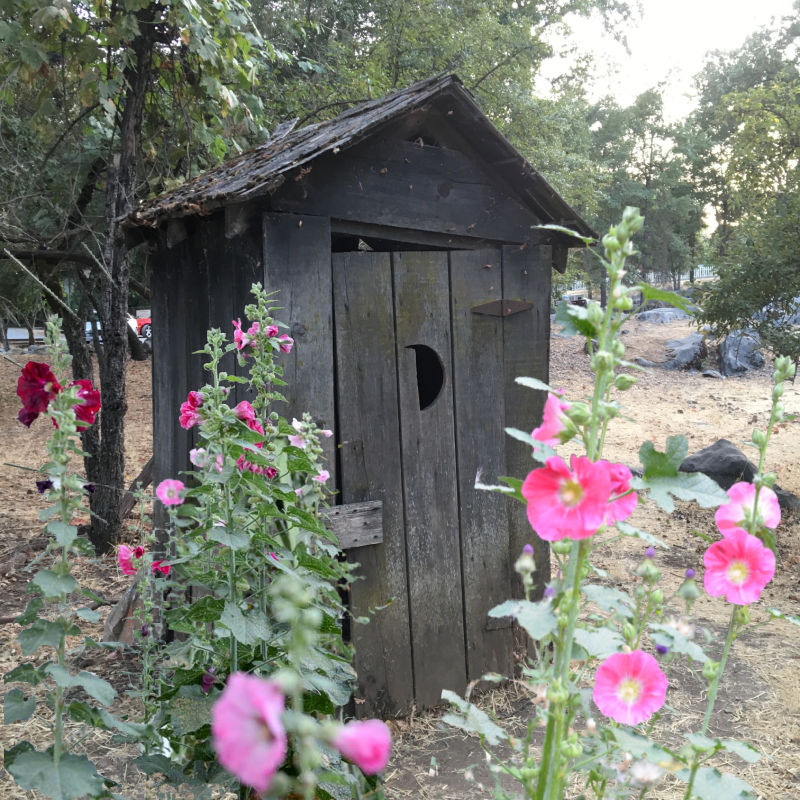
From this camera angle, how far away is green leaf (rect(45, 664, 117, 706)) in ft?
5.04

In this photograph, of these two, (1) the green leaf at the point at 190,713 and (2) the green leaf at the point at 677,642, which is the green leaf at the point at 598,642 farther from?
(1) the green leaf at the point at 190,713

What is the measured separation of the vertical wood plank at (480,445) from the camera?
4.27 meters

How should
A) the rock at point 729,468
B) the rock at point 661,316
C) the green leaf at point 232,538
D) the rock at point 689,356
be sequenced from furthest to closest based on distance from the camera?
1. the rock at point 661,316
2. the rock at point 689,356
3. the rock at point 729,468
4. the green leaf at point 232,538

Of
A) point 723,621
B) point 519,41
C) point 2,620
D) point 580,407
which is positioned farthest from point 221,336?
point 519,41

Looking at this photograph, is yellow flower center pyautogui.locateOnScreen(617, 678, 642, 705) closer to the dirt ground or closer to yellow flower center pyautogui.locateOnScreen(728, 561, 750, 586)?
the dirt ground

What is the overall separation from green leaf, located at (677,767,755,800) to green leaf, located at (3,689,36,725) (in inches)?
52.8

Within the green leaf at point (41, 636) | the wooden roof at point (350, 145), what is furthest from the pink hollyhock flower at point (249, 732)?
the wooden roof at point (350, 145)

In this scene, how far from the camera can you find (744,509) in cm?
114

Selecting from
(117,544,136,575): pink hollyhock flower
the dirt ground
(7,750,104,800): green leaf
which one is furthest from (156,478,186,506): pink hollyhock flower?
(7,750,104,800): green leaf

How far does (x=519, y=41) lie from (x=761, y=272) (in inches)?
259

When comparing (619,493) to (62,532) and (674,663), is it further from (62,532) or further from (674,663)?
(674,663)

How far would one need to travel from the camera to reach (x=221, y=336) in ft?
6.95

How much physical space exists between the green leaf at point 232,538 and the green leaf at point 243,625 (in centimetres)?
14

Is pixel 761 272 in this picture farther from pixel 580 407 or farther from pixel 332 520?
pixel 580 407
